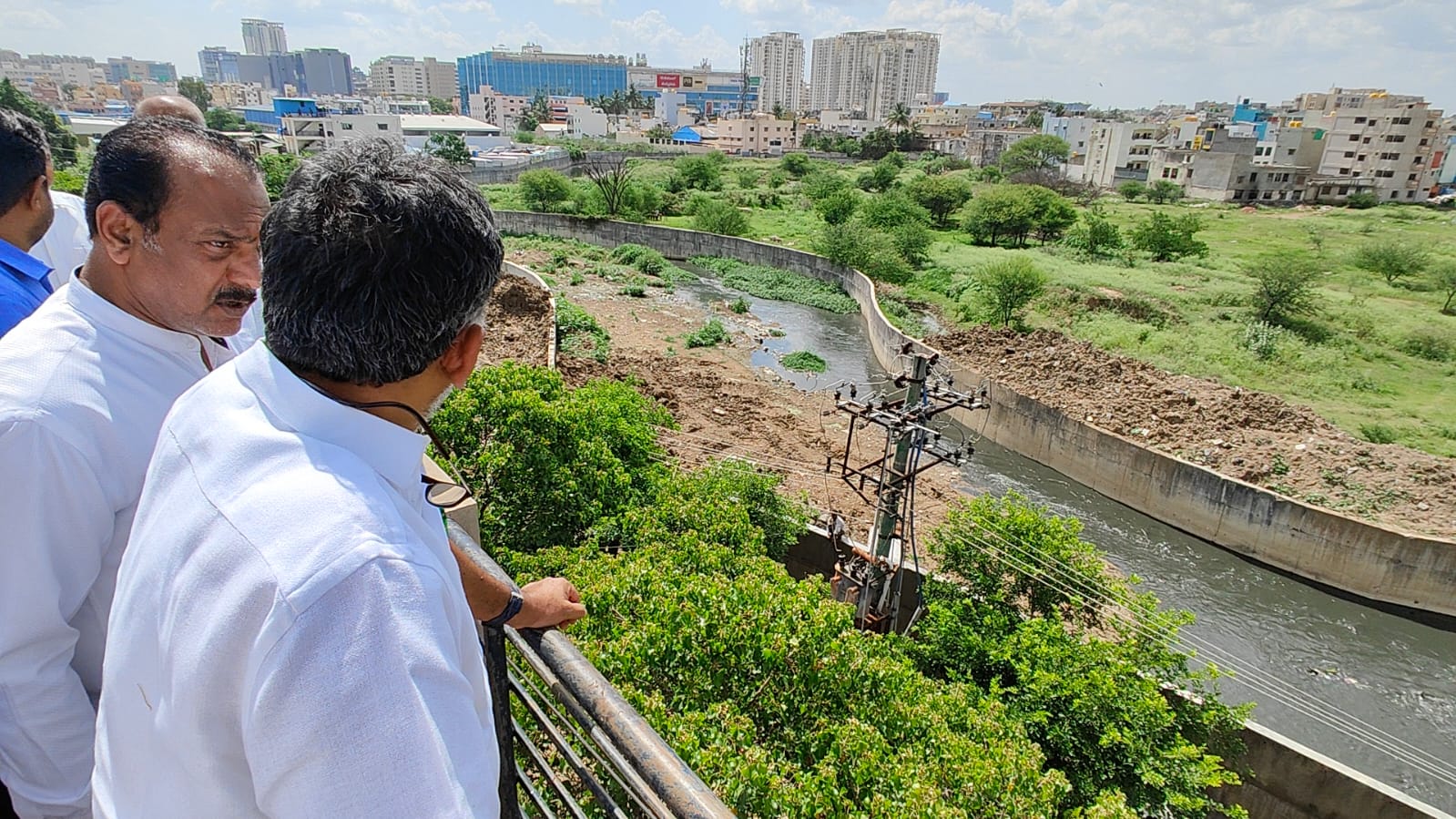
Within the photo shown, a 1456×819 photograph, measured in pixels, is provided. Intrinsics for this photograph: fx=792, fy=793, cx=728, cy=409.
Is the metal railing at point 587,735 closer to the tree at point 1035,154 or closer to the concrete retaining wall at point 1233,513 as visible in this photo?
the concrete retaining wall at point 1233,513

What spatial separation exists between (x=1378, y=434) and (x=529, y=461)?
18867 millimetres

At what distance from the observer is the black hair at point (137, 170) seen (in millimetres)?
1947

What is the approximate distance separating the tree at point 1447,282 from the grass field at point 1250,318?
32cm

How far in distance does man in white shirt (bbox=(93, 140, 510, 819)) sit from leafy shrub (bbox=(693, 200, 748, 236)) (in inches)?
1447

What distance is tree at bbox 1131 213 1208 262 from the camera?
112 feet

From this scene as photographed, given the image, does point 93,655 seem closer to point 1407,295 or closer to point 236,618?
point 236,618

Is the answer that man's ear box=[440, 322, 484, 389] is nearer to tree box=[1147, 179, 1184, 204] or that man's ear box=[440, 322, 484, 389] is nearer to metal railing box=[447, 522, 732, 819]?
metal railing box=[447, 522, 732, 819]

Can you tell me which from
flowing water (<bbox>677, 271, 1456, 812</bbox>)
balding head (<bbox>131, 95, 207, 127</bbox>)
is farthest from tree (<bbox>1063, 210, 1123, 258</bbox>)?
balding head (<bbox>131, 95, 207, 127</bbox>)

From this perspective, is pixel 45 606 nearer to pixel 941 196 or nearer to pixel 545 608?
pixel 545 608

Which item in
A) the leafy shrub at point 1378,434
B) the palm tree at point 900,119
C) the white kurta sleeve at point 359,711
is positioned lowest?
the leafy shrub at point 1378,434

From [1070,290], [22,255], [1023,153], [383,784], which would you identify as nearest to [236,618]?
[383,784]

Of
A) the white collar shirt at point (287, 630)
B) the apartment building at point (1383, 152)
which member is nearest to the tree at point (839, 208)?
the white collar shirt at point (287, 630)

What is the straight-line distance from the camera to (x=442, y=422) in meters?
7.19

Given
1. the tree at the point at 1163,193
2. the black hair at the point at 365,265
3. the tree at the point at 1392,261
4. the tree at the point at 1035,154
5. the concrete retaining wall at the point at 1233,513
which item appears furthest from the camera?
the tree at the point at 1035,154
